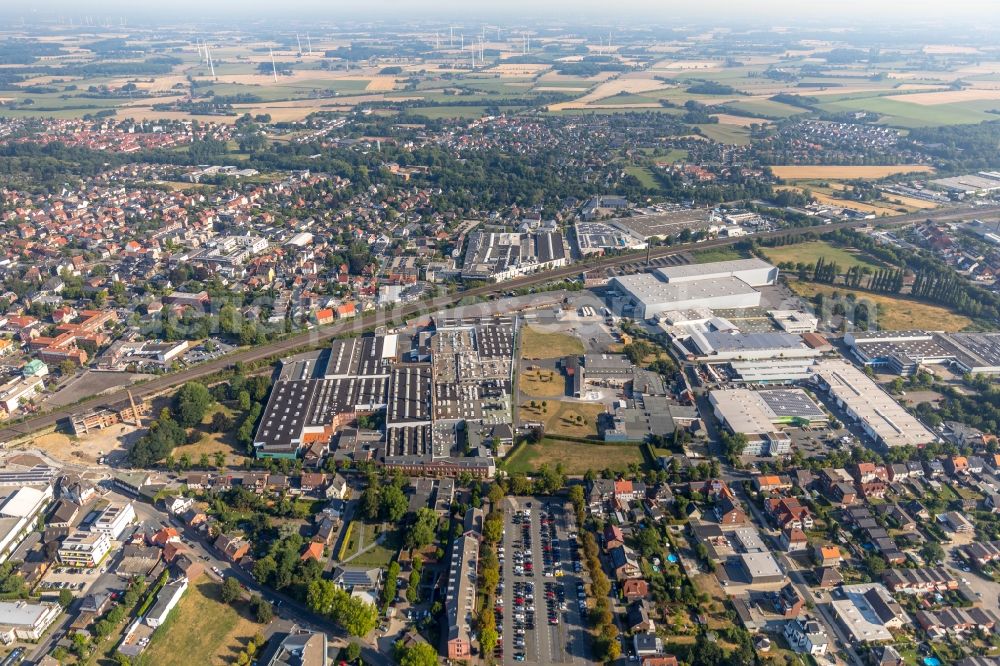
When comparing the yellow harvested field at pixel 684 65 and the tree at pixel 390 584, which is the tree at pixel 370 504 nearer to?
the tree at pixel 390 584

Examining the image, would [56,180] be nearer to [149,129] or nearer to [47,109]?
[149,129]

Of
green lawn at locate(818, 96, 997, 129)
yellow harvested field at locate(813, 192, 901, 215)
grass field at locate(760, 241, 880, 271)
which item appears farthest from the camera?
green lawn at locate(818, 96, 997, 129)

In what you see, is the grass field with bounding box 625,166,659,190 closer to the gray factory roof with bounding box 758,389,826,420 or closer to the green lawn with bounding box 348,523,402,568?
the gray factory roof with bounding box 758,389,826,420

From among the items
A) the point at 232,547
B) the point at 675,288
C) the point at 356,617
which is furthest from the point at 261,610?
the point at 675,288

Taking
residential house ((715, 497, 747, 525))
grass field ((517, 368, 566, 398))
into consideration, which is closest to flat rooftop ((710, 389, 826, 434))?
residential house ((715, 497, 747, 525))

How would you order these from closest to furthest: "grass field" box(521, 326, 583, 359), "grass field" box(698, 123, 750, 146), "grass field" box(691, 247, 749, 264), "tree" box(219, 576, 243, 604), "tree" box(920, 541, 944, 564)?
"tree" box(219, 576, 243, 604) < "tree" box(920, 541, 944, 564) < "grass field" box(521, 326, 583, 359) < "grass field" box(691, 247, 749, 264) < "grass field" box(698, 123, 750, 146)

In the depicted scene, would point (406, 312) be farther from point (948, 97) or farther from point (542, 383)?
point (948, 97)

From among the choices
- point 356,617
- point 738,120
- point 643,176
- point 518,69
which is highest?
point 518,69
